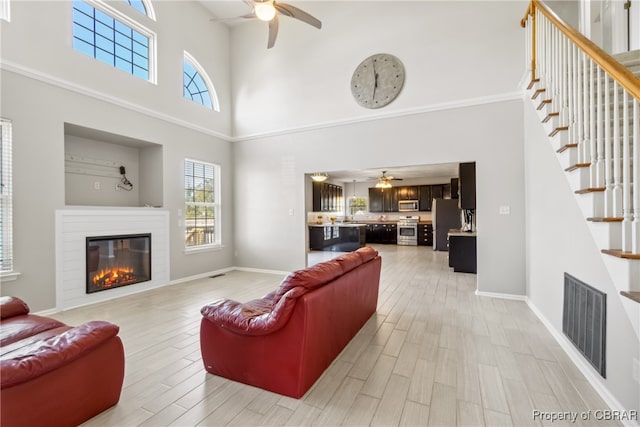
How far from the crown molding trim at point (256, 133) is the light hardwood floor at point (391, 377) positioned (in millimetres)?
2927

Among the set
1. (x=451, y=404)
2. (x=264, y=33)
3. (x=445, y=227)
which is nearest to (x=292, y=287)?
(x=451, y=404)

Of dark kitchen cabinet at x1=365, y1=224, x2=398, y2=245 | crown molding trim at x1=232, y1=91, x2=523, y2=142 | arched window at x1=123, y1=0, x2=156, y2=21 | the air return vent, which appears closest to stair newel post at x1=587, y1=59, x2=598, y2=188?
the air return vent

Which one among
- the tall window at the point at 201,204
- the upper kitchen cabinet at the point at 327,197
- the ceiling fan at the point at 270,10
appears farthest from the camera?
the upper kitchen cabinet at the point at 327,197

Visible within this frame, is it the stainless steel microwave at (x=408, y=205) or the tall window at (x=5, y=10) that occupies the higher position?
the tall window at (x=5, y=10)

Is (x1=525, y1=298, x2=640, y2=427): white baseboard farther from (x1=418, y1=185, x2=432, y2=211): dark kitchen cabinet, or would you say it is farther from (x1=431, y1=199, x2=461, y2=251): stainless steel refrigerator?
(x1=418, y1=185, x2=432, y2=211): dark kitchen cabinet

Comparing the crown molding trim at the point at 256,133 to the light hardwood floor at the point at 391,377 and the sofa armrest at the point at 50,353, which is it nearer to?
the light hardwood floor at the point at 391,377

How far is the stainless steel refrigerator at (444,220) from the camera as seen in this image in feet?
28.6

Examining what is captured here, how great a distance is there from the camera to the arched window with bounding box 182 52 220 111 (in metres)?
5.64

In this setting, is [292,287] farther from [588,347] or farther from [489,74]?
[489,74]

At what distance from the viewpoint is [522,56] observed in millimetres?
4121

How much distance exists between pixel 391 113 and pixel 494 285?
3.16 meters

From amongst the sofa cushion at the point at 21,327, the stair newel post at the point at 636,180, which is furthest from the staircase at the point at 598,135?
the sofa cushion at the point at 21,327

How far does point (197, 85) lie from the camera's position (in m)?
5.89

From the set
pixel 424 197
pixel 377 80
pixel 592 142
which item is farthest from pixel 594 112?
pixel 424 197
